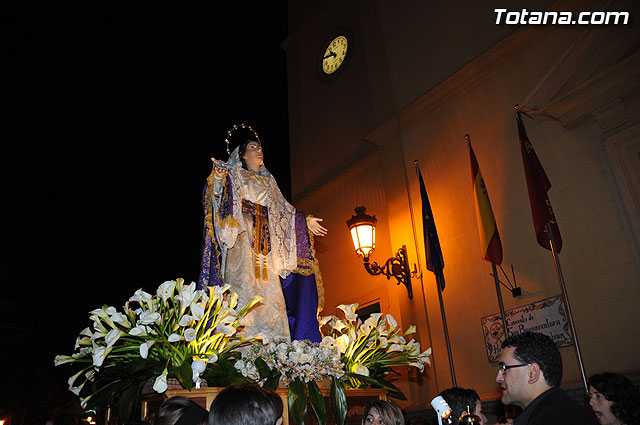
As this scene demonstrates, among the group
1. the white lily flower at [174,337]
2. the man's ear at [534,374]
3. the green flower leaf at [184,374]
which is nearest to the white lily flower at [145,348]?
the white lily flower at [174,337]

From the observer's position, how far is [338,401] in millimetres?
3352

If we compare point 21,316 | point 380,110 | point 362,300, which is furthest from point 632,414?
point 21,316

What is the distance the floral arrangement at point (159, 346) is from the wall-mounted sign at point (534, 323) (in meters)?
3.91

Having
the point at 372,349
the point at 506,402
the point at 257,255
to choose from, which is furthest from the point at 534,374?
the point at 257,255

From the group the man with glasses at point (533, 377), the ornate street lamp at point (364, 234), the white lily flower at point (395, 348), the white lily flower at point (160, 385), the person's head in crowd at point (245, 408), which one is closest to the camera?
the person's head in crowd at point (245, 408)

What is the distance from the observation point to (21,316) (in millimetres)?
13484

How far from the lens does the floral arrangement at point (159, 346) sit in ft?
10.2

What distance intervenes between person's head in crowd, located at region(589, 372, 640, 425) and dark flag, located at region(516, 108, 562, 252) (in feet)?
7.25

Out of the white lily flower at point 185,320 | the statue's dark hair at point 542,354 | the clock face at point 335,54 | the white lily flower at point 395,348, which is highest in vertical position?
the clock face at point 335,54

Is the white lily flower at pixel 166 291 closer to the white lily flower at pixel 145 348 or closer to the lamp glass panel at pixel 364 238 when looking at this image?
the white lily flower at pixel 145 348

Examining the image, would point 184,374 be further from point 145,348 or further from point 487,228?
point 487,228

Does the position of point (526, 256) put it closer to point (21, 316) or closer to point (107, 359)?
point (107, 359)

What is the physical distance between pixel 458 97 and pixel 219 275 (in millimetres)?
4731

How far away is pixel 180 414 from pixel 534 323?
15.3 ft
